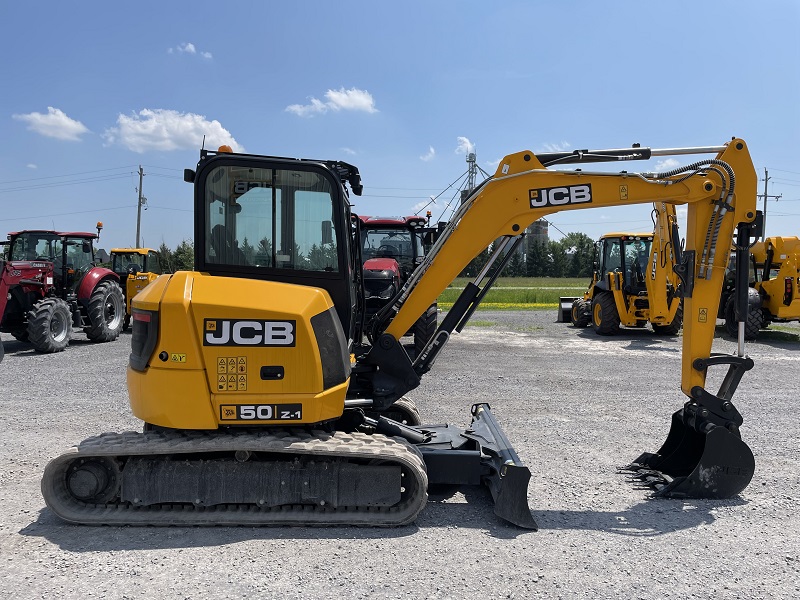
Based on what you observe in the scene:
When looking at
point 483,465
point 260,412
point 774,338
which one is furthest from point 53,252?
point 774,338

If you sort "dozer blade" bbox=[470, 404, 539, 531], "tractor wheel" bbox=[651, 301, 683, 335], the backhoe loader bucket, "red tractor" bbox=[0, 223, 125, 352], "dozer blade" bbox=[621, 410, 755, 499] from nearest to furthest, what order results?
"dozer blade" bbox=[470, 404, 539, 531] < "dozer blade" bbox=[621, 410, 755, 499] < "red tractor" bbox=[0, 223, 125, 352] < "tractor wheel" bbox=[651, 301, 683, 335] < the backhoe loader bucket

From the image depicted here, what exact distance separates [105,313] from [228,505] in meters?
11.7

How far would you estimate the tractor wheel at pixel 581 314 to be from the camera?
60.4 ft

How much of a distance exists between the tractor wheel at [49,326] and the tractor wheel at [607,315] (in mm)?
12676

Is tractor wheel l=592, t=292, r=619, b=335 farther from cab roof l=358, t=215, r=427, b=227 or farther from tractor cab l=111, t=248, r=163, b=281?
tractor cab l=111, t=248, r=163, b=281

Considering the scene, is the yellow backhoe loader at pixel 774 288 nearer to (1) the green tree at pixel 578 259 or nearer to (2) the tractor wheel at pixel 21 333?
(2) the tractor wheel at pixel 21 333

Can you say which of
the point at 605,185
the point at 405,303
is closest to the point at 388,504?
the point at 405,303

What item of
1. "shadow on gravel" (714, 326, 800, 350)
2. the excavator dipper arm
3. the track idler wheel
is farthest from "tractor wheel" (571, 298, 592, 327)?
the track idler wheel

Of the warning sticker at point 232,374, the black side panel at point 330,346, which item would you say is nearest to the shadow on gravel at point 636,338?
the black side panel at point 330,346

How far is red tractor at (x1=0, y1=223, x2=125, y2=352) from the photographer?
12.3m

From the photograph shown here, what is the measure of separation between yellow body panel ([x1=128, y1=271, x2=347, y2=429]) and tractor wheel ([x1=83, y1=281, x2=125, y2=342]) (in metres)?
10.8

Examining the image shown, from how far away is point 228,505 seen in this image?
430cm

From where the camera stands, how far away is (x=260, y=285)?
4.29m

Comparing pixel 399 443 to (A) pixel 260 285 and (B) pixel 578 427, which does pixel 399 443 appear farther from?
(B) pixel 578 427
